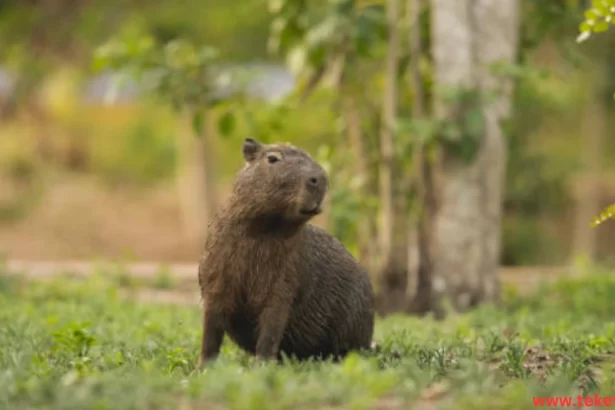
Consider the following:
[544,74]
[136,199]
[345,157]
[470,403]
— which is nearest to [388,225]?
[345,157]

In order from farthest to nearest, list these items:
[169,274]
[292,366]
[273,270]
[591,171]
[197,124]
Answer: [591,171], [169,274], [197,124], [273,270], [292,366]

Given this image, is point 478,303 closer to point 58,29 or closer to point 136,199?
point 58,29

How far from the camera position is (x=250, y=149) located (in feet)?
17.8

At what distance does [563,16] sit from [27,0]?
10.2 metres

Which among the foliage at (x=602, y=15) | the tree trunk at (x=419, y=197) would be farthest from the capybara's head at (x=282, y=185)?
the tree trunk at (x=419, y=197)

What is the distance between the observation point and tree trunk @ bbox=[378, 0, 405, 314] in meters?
9.95

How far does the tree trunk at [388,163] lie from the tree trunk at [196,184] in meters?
7.90

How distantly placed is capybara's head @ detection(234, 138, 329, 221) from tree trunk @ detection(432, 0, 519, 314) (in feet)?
14.6

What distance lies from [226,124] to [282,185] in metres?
4.42

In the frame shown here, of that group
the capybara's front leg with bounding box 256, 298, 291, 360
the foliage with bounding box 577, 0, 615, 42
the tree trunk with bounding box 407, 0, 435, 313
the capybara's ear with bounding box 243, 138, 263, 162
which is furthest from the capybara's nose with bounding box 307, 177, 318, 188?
the tree trunk with bounding box 407, 0, 435, 313

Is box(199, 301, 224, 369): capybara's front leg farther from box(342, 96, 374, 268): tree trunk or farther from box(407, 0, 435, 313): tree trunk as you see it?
box(342, 96, 374, 268): tree trunk

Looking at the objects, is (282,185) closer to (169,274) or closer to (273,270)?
(273,270)

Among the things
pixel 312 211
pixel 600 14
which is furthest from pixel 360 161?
pixel 312 211

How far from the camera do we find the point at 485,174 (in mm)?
9664
